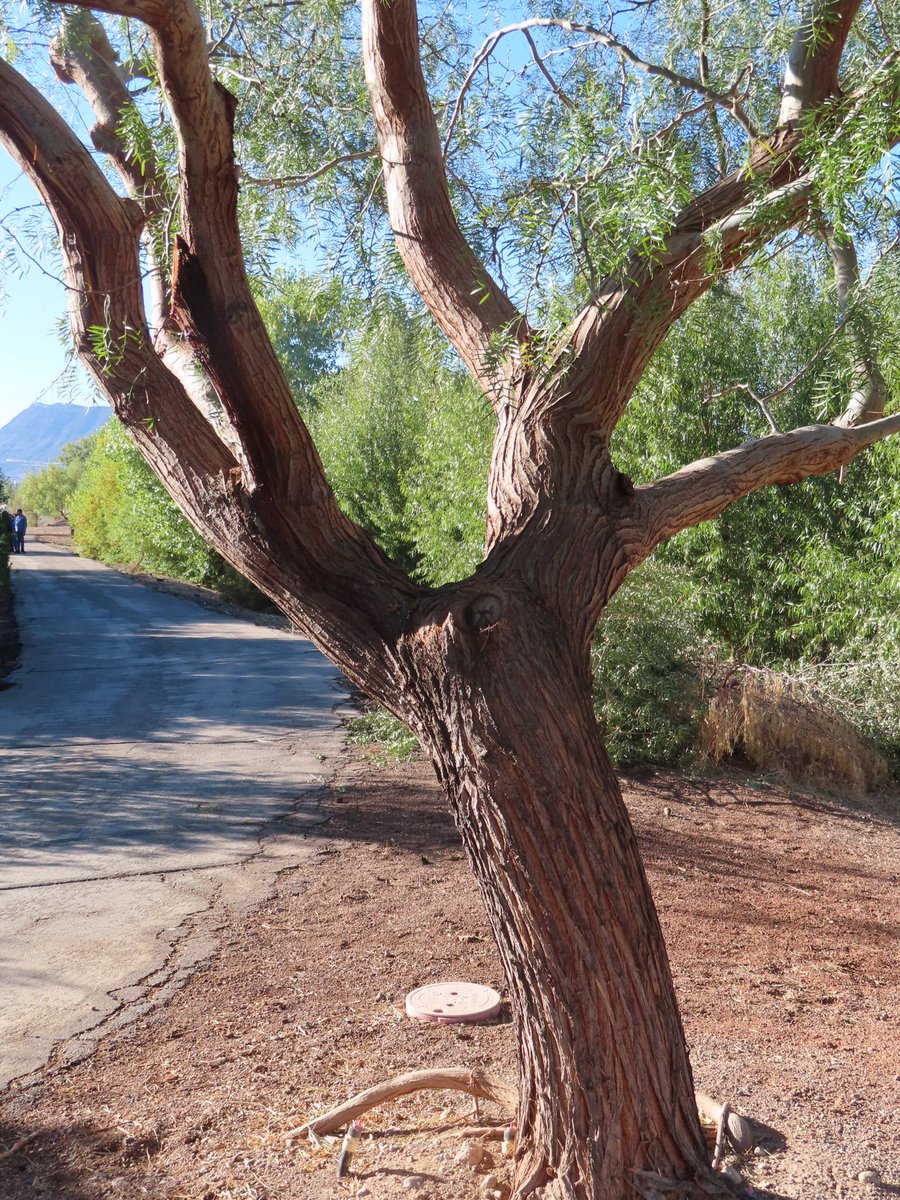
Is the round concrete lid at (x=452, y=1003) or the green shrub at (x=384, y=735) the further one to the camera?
the green shrub at (x=384, y=735)

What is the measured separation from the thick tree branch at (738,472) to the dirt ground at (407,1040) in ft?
6.22

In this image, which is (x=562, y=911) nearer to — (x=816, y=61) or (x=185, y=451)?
(x=185, y=451)

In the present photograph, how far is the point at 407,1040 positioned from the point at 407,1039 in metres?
0.01

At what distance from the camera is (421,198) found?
379 centimetres

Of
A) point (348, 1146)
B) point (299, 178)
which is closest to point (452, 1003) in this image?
point (348, 1146)

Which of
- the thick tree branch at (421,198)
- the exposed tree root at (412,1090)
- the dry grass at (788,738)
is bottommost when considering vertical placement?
the exposed tree root at (412,1090)

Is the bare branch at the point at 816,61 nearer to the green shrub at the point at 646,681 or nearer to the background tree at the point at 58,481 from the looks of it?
the green shrub at the point at 646,681

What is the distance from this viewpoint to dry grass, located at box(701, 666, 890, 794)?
912cm

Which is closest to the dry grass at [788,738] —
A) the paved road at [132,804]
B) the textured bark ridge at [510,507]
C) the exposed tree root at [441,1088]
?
the paved road at [132,804]

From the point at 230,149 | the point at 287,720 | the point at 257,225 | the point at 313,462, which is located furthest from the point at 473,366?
the point at 287,720

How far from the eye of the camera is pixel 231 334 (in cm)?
307

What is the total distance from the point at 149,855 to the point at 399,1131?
3.72 metres

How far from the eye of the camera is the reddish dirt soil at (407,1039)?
319 centimetres

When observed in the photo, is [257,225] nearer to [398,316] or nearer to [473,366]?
[398,316]
